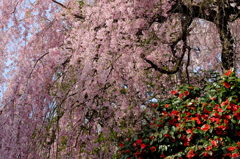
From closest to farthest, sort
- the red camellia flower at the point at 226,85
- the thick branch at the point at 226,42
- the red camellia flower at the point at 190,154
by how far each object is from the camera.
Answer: the red camellia flower at the point at 190,154
the red camellia flower at the point at 226,85
the thick branch at the point at 226,42

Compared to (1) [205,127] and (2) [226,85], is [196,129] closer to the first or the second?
(1) [205,127]

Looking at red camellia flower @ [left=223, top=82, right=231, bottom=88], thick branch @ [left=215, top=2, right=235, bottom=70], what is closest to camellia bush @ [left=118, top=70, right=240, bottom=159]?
red camellia flower @ [left=223, top=82, right=231, bottom=88]

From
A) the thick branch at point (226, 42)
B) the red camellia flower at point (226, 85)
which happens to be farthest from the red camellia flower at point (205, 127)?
the thick branch at point (226, 42)

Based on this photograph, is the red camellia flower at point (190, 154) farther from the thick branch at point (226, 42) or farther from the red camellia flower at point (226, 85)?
the thick branch at point (226, 42)

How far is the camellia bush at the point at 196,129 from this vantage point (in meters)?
3.69

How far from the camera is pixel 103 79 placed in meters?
3.95

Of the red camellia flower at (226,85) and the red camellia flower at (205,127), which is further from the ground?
the red camellia flower at (226,85)

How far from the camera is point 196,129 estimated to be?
3781mm

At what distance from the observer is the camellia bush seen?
145 inches

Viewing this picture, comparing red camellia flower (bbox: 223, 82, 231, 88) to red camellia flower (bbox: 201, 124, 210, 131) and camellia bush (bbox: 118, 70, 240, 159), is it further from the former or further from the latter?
red camellia flower (bbox: 201, 124, 210, 131)

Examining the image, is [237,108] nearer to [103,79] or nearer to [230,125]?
[230,125]

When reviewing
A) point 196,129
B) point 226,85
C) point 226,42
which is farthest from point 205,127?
point 226,42

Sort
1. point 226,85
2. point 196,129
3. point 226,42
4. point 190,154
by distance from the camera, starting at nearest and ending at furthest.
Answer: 1. point 190,154
2. point 196,129
3. point 226,85
4. point 226,42

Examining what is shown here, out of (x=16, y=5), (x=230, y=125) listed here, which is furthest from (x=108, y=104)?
(x=16, y=5)
